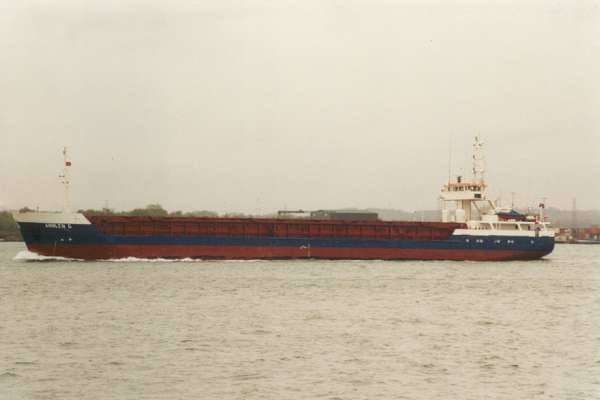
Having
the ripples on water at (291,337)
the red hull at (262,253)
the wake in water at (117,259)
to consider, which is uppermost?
the red hull at (262,253)

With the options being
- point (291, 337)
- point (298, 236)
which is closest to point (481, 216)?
point (298, 236)

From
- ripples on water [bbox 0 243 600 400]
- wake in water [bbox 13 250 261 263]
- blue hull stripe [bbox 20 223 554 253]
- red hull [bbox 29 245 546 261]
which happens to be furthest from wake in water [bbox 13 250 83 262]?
ripples on water [bbox 0 243 600 400]

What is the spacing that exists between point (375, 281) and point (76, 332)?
17.0 m

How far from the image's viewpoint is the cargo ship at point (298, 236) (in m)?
43.7

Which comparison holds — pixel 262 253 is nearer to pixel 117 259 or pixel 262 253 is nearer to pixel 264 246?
pixel 264 246

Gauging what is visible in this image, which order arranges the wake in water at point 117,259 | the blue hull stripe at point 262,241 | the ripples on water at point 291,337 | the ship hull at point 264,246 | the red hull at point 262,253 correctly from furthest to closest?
the wake in water at point 117,259
the red hull at point 262,253
the ship hull at point 264,246
the blue hull stripe at point 262,241
the ripples on water at point 291,337

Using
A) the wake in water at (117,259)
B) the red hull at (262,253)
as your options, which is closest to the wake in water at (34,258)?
the wake in water at (117,259)

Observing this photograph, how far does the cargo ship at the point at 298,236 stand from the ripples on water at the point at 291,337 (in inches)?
247

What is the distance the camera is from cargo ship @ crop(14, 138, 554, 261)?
43719 millimetres

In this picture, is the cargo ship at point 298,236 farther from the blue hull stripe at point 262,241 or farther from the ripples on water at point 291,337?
the ripples on water at point 291,337

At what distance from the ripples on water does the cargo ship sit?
627 centimetres

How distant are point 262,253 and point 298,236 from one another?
7.62ft

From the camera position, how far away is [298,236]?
48156 millimetres

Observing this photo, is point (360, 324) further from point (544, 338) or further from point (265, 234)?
point (265, 234)
